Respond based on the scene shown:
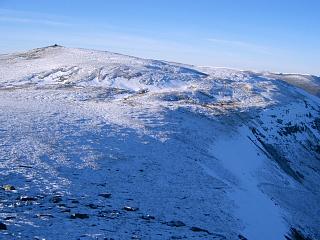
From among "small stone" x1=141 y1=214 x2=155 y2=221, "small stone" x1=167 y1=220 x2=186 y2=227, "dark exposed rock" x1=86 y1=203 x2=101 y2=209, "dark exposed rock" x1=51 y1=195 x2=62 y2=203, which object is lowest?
"small stone" x1=167 y1=220 x2=186 y2=227

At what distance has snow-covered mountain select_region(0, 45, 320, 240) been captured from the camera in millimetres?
16562

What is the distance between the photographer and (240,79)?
69500mm

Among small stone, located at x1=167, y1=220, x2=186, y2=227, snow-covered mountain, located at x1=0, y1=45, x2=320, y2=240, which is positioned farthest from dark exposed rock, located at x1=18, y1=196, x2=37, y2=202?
small stone, located at x1=167, y1=220, x2=186, y2=227

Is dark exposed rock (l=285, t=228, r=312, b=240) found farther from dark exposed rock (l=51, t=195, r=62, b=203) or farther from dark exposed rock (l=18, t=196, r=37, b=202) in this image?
dark exposed rock (l=18, t=196, r=37, b=202)

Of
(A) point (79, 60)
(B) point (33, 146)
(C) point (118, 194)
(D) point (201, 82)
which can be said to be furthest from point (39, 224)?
(A) point (79, 60)

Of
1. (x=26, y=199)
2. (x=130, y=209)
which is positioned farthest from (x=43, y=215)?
(x=130, y=209)

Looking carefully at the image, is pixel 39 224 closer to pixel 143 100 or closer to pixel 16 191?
pixel 16 191

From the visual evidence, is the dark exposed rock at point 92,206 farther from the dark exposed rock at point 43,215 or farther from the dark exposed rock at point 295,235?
the dark exposed rock at point 295,235

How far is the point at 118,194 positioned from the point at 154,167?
494cm

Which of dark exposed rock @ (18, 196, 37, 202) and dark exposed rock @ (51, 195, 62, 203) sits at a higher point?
dark exposed rock @ (18, 196, 37, 202)

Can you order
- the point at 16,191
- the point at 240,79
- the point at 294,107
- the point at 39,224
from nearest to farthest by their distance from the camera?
1. the point at 39,224
2. the point at 16,191
3. the point at 294,107
4. the point at 240,79

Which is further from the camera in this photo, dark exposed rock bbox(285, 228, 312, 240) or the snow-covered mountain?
dark exposed rock bbox(285, 228, 312, 240)

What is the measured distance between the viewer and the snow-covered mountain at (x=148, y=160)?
1656 centimetres

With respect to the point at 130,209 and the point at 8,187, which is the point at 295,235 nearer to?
the point at 130,209
